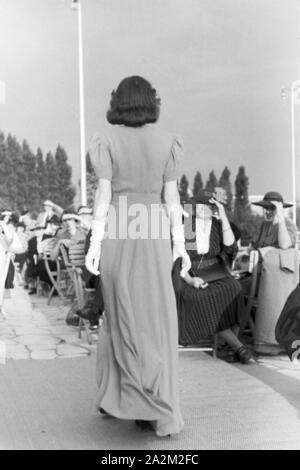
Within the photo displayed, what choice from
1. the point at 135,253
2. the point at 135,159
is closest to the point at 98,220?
the point at 135,253

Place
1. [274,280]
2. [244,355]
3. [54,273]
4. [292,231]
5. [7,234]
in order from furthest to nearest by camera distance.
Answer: [54,273]
[7,234]
[292,231]
[274,280]
[244,355]

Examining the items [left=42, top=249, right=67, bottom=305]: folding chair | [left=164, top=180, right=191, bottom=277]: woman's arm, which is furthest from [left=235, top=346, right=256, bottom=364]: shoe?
[left=42, top=249, right=67, bottom=305]: folding chair

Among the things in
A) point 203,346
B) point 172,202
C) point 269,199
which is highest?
point 269,199

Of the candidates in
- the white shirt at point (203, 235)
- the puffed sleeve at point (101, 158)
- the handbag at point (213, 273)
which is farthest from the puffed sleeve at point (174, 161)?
the handbag at point (213, 273)

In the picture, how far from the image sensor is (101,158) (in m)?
3.62

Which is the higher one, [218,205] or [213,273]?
[218,205]

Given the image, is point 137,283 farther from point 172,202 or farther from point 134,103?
point 134,103

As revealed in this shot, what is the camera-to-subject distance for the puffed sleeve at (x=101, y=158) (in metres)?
3.62

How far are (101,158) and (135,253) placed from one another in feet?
1.67

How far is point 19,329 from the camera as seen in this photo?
7.95m

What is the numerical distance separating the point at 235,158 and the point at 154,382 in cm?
1045

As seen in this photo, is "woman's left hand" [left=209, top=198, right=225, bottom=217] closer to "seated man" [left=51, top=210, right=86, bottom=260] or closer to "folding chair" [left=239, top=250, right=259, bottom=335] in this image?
"folding chair" [left=239, top=250, right=259, bottom=335]

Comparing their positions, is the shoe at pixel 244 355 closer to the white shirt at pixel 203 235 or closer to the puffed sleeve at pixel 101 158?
the white shirt at pixel 203 235

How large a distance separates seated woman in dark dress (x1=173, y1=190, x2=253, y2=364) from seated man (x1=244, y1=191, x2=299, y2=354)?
0.68 feet
